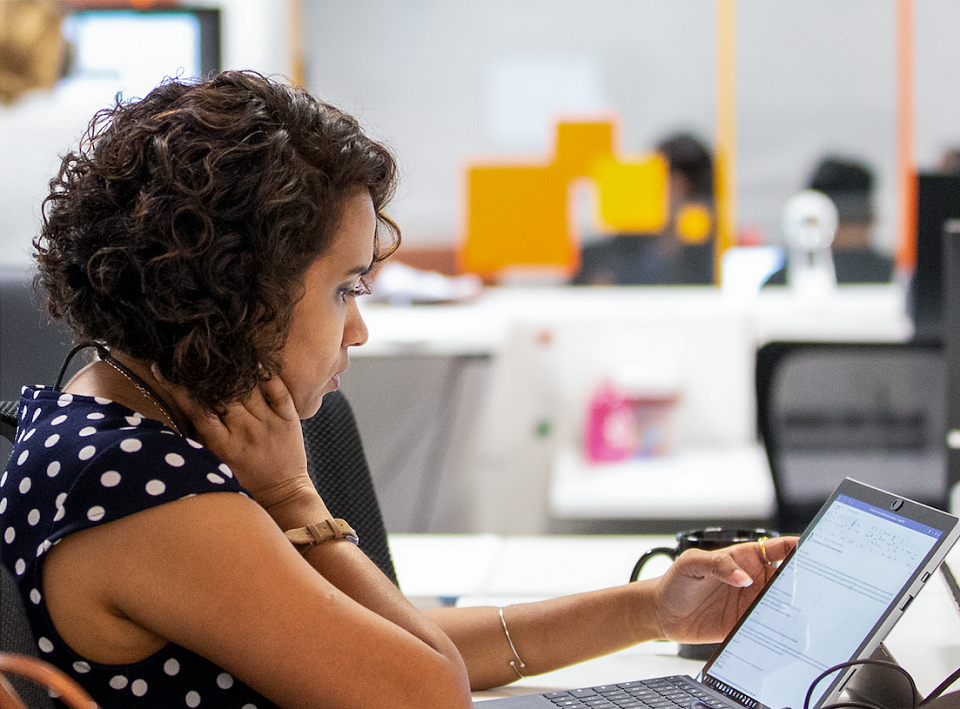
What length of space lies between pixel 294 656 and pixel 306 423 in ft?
1.71

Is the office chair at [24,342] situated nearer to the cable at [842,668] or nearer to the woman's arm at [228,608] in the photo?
the woman's arm at [228,608]

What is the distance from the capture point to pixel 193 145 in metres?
0.76

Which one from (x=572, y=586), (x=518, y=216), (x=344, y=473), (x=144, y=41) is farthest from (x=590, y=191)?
(x=344, y=473)

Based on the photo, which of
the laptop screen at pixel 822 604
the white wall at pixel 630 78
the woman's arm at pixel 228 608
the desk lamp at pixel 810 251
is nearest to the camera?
the woman's arm at pixel 228 608

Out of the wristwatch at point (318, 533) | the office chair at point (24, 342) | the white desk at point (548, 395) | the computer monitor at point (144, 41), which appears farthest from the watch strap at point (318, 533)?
the computer monitor at point (144, 41)

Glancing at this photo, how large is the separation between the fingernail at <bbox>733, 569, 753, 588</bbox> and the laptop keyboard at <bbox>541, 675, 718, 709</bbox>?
10 cm

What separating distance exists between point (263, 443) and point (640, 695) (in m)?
0.39

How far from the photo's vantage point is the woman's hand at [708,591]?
96 cm

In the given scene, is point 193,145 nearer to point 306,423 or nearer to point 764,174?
point 306,423

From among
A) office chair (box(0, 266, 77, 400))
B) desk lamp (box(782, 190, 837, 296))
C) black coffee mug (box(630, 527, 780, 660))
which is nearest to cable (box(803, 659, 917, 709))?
black coffee mug (box(630, 527, 780, 660))

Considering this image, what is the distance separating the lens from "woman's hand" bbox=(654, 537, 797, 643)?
964 millimetres

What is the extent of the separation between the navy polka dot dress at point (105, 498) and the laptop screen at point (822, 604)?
39 centimetres

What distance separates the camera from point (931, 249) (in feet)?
8.93

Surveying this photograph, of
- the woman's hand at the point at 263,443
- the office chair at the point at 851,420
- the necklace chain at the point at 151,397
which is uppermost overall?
the necklace chain at the point at 151,397
